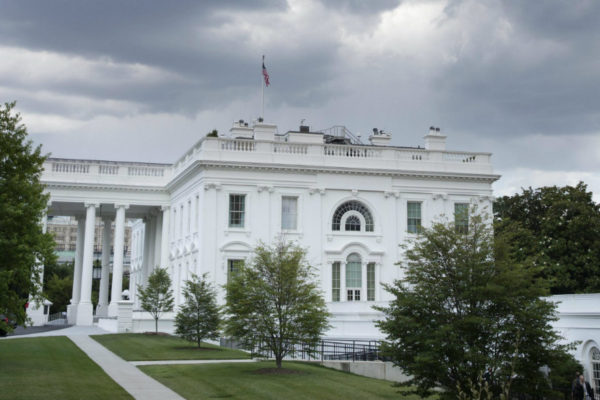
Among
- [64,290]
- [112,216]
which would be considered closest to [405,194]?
[112,216]

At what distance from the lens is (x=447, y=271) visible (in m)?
18.8

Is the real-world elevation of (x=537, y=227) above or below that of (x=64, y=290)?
above

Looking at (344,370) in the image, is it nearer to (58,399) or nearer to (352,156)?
(58,399)

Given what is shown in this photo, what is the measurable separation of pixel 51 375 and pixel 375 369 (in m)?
12.5

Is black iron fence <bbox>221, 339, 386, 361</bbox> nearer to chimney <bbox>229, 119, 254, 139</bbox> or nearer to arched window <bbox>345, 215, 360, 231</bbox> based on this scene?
arched window <bbox>345, 215, 360, 231</bbox>

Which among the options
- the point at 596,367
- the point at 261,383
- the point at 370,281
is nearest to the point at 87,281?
the point at 370,281

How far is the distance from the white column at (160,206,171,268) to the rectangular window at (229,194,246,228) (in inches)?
447

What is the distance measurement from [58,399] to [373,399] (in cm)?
893

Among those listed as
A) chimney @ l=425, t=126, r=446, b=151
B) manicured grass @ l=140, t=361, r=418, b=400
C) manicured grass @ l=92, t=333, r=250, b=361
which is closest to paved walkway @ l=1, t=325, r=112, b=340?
manicured grass @ l=92, t=333, r=250, b=361

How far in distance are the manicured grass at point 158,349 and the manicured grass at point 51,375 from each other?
2165mm

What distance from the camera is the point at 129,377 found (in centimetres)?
2417

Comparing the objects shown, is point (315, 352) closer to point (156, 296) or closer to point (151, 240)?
point (156, 296)

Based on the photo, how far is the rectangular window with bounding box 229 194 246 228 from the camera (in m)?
49.7

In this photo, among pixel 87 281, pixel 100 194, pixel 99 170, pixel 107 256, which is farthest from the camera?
pixel 107 256
